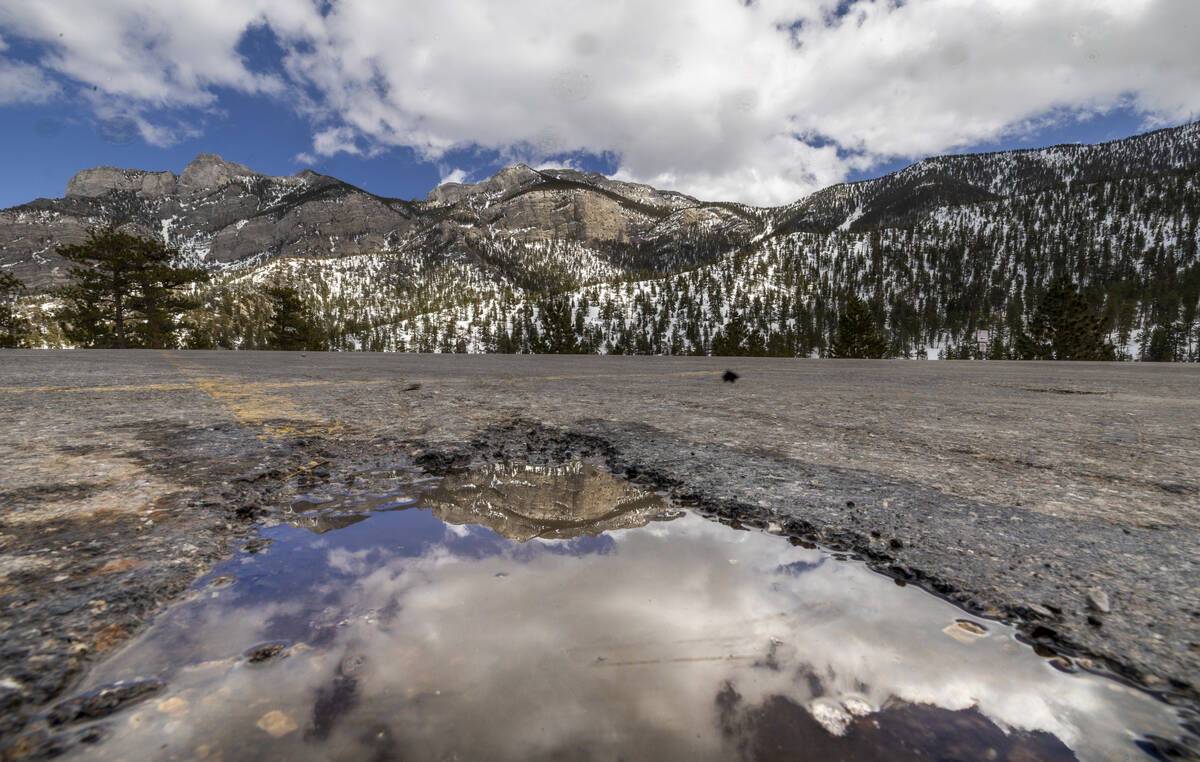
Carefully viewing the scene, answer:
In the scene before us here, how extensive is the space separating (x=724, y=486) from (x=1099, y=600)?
1.51 metres

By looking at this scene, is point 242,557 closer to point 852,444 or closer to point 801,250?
point 852,444

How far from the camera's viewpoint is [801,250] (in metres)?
167

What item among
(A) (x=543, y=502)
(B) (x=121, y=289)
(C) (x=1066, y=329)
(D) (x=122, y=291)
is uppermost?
(C) (x=1066, y=329)

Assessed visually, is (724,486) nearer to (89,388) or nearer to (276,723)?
(276,723)

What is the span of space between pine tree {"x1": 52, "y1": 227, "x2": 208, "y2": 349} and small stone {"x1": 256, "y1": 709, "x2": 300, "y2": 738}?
39270mm

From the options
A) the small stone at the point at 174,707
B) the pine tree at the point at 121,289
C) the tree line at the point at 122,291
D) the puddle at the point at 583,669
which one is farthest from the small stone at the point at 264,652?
the pine tree at the point at 121,289

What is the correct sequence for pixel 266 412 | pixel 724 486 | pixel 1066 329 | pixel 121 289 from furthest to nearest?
pixel 1066 329, pixel 121 289, pixel 266 412, pixel 724 486

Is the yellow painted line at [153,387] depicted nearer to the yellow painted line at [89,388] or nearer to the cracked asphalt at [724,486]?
the yellow painted line at [89,388]

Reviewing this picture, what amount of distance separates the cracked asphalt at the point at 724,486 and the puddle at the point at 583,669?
19 cm

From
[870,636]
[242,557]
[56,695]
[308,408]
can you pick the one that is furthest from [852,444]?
[308,408]

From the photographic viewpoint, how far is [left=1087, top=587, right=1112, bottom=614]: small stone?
1508 millimetres

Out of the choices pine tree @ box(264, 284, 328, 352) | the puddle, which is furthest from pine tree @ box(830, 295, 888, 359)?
the puddle

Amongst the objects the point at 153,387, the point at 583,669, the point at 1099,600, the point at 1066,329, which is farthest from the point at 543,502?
the point at 1066,329

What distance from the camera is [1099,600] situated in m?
1.55
